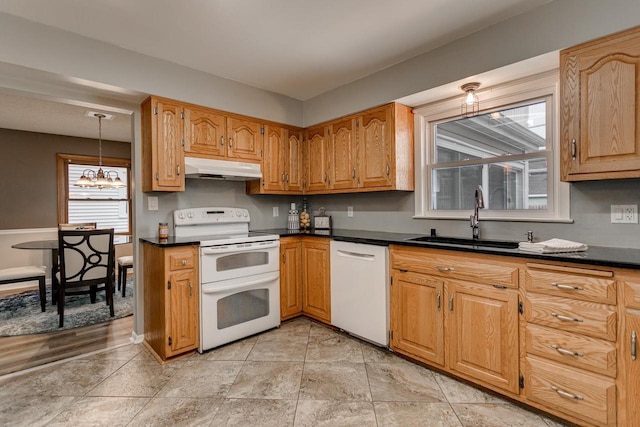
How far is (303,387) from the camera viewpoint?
84.4 inches

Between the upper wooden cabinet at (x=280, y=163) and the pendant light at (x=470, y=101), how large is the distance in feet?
6.00

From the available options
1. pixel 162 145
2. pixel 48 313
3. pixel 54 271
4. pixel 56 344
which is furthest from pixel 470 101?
pixel 48 313

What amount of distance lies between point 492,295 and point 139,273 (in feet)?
9.53

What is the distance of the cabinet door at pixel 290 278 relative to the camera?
325 cm

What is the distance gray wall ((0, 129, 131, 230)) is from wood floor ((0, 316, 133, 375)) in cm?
289

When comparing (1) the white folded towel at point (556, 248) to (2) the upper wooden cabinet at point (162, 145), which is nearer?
(1) the white folded towel at point (556, 248)

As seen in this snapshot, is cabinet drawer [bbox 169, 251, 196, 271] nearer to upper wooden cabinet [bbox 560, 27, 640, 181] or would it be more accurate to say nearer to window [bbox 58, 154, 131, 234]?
upper wooden cabinet [bbox 560, 27, 640, 181]

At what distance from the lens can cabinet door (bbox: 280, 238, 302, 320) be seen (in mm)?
3254

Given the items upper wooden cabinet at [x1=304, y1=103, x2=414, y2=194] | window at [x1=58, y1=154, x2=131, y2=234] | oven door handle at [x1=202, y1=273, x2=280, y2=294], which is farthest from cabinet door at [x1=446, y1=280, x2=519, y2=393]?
window at [x1=58, y1=154, x2=131, y2=234]

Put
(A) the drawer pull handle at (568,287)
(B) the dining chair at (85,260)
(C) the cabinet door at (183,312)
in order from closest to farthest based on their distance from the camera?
(A) the drawer pull handle at (568,287), (C) the cabinet door at (183,312), (B) the dining chair at (85,260)

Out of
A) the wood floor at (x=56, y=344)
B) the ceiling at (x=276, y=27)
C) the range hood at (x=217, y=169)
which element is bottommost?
the wood floor at (x=56, y=344)

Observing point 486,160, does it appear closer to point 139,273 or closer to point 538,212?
point 538,212

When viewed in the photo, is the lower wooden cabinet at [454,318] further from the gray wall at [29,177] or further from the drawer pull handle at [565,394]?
the gray wall at [29,177]

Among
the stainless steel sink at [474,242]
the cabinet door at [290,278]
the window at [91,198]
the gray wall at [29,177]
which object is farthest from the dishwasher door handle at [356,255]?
the gray wall at [29,177]
